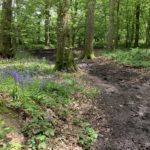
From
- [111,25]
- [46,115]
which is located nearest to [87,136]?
[46,115]

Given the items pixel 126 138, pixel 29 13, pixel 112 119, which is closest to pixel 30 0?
pixel 29 13

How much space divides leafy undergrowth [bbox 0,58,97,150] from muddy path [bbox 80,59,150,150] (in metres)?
0.37

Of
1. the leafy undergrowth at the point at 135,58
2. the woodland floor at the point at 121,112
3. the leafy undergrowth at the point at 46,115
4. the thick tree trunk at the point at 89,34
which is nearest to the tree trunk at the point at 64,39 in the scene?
the woodland floor at the point at 121,112

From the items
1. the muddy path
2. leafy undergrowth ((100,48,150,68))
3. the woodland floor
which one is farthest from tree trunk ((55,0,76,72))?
leafy undergrowth ((100,48,150,68))

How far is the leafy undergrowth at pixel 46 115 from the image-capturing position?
14.7 ft

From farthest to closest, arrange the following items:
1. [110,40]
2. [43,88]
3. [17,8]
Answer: [110,40]
[17,8]
[43,88]

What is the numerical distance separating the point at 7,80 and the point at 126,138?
3.53 meters

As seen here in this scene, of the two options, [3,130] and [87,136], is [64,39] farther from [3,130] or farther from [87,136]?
[3,130]

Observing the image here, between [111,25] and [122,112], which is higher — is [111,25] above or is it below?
above

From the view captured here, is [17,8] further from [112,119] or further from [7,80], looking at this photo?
[112,119]

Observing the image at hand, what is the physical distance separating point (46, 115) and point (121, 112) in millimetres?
2175

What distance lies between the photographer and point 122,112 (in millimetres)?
6668

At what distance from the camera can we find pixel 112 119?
6172 mm

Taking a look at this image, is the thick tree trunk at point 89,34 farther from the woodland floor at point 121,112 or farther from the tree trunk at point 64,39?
the tree trunk at point 64,39
